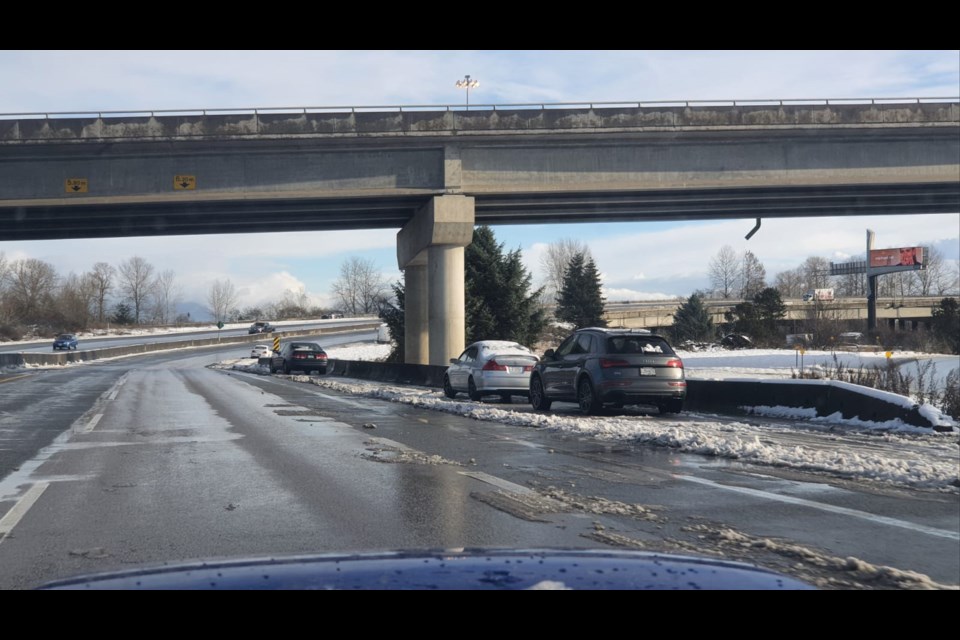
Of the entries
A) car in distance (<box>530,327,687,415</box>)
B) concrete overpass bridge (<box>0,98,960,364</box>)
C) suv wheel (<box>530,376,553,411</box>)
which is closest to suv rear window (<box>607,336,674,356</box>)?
car in distance (<box>530,327,687,415</box>)

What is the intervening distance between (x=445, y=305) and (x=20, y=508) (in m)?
28.7

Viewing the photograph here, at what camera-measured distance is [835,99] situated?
1362 inches

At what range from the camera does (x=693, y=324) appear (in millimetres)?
68062

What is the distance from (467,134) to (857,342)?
35.9m

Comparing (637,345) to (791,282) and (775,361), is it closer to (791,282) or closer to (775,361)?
(775,361)

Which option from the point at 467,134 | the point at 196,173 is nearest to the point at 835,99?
the point at 467,134

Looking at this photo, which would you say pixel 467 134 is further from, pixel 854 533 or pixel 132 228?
pixel 854 533

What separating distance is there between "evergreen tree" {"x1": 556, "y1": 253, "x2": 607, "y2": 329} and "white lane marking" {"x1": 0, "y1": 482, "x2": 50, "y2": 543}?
59000mm

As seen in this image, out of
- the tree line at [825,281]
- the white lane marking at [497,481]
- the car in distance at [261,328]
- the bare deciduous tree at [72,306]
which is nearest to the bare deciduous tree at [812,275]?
the tree line at [825,281]

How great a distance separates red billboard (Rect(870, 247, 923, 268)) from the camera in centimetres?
7538

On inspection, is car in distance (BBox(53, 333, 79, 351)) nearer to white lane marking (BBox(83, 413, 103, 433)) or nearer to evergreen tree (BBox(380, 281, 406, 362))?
evergreen tree (BBox(380, 281, 406, 362))

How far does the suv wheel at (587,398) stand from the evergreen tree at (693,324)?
50738 millimetres

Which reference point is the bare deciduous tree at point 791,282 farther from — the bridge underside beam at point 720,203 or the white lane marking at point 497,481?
the white lane marking at point 497,481

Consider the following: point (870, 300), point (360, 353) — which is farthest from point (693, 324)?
point (360, 353)
